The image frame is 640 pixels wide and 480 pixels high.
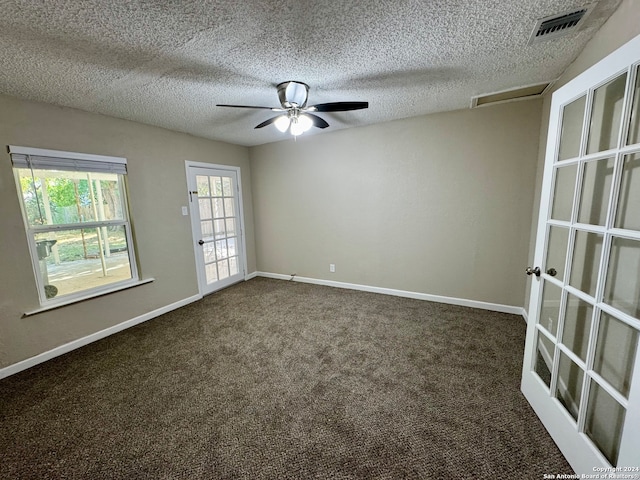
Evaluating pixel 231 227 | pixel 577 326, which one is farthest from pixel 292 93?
pixel 231 227

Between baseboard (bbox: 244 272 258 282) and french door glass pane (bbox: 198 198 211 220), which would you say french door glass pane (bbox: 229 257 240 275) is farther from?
french door glass pane (bbox: 198 198 211 220)

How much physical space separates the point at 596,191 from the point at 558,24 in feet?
3.32

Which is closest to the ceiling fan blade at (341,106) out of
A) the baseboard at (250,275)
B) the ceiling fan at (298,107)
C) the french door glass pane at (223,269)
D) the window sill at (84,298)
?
the ceiling fan at (298,107)

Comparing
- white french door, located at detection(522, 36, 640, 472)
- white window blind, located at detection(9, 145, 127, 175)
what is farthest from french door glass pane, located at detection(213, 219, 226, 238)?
white french door, located at detection(522, 36, 640, 472)

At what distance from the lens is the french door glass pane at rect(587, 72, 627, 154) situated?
1151 millimetres

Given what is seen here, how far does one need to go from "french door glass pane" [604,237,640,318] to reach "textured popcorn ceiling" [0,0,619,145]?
1.26 meters

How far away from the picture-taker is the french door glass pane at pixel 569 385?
134cm

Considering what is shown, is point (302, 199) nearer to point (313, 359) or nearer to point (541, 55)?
point (313, 359)

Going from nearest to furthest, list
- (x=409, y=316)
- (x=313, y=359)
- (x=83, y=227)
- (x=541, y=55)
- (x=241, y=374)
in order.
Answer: (x=541, y=55), (x=241, y=374), (x=313, y=359), (x=83, y=227), (x=409, y=316)

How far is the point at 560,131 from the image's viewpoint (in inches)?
58.4

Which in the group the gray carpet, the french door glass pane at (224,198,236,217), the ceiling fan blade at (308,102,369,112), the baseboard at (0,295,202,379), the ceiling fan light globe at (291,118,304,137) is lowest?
the gray carpet

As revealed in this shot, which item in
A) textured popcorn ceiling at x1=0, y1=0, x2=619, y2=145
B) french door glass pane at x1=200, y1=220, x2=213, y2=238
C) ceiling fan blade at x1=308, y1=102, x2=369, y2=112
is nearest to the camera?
textured popcorn ceiling at x1=0, y1=0, x2=619, y2=145

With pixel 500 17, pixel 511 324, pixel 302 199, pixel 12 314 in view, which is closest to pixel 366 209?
pixel 302 199

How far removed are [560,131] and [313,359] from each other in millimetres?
2387
